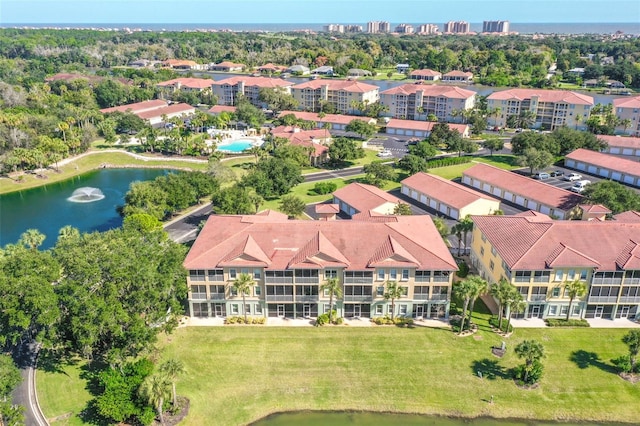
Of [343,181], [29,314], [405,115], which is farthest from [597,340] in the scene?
[405,115]

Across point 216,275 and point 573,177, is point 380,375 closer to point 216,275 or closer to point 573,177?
point 216,275

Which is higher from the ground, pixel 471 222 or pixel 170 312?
pixel 471 222

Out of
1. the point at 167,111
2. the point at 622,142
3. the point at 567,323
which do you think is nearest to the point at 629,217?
the point at 567,323

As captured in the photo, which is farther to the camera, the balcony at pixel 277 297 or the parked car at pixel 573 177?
the parked car at pixel 573 177

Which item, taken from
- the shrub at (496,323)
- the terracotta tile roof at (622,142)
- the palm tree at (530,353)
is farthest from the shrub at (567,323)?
the terracotta tile roof at (622,142)

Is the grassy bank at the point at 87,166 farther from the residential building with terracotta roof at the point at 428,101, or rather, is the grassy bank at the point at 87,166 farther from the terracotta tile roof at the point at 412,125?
the residential building with terracotta roof at the point at 428,101

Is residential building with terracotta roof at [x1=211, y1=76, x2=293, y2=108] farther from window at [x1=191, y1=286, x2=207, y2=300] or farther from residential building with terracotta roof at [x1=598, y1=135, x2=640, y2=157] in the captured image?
window at [x1=191, y1=286, x2=207, y2=300]

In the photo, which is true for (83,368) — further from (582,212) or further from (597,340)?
(582,212)
